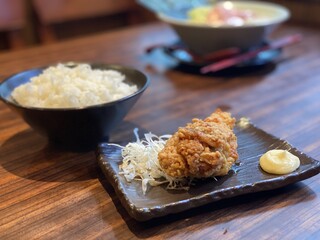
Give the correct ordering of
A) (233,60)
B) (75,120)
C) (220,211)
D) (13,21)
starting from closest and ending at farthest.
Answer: (220,211), (75,120), (233,60), (13,21)

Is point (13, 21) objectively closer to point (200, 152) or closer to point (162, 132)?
point (162, 132)

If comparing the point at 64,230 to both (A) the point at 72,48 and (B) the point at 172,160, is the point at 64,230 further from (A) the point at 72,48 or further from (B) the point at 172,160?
(A) the point at 72,48

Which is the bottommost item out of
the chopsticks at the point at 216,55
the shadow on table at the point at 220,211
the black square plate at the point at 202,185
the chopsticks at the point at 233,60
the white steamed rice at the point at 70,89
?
the chopsticks at the point at 233,60

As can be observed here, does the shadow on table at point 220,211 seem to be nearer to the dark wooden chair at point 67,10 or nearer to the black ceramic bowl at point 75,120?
the black ceramic bowl at point 75,120

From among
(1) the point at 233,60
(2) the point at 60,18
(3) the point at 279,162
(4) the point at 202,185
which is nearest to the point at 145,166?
(4) the point at 202,185

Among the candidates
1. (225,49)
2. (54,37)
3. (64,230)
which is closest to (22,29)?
(54,37)

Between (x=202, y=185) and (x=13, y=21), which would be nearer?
(x=202, y=185)

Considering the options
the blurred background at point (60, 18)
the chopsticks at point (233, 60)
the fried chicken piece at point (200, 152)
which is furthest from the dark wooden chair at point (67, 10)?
the fried chicken piece at point (200, 152)
